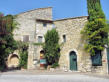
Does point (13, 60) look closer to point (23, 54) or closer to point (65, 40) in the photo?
point (23, 54)

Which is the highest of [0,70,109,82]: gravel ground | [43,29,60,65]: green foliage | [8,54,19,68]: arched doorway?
[43,29,60,65]: green foliage

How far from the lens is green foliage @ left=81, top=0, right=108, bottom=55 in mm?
12148

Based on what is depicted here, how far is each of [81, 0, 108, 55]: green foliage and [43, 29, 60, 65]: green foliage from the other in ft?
12.8

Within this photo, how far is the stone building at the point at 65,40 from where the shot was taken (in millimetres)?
13555

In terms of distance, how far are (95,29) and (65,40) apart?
4226 millimetres

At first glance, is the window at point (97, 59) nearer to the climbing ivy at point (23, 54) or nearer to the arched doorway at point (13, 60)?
the climbing ivy at point (23, 54)

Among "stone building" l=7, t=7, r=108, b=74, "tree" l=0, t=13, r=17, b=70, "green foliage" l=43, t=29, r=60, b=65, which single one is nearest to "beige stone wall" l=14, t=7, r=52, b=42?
"stone building" l=7, t=7, r=108, b=74

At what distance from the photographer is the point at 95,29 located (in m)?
12.5

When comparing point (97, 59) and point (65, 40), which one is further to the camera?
point (65, 40)

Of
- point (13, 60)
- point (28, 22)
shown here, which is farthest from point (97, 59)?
point (28, 22)

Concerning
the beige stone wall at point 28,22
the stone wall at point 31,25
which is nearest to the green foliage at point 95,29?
the stone wall at point 31,25

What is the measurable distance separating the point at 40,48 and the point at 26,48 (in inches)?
88.1

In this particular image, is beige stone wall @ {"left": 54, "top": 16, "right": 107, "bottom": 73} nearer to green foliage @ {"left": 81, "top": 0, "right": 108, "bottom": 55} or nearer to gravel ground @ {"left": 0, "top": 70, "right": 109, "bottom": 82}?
green foliage @ {"left": 81, "top": 0, "right": 108, "bottom": 55}

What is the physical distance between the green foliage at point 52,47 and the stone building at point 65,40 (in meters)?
0.54
